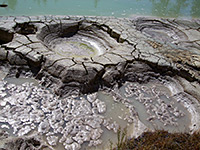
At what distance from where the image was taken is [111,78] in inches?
137

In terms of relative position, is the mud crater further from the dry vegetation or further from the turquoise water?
the dry vegetation

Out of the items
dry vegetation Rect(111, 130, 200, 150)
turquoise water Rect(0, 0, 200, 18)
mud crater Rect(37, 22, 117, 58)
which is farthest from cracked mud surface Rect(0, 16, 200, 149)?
turquoise water Rect(0, 0, 200, 18)

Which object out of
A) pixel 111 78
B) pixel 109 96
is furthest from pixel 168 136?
pixel 111 78

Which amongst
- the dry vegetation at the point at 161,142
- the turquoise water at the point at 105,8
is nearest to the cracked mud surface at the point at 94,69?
the dry vegetation at the point at 161,142

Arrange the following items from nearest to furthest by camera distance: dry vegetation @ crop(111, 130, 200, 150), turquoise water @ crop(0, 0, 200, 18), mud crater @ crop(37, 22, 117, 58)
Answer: dry vegetation @ crop(111, 130, 200, 150) < mud crater @ crop(37, 22, 117, 58) < turquoise water @ crop(0, 0, 200, 18)

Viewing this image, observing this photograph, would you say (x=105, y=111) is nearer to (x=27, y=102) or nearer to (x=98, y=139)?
(x=98, y=139)

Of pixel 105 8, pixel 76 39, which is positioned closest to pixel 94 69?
pixel 76 39

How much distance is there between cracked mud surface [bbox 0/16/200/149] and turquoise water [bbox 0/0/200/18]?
6.68 feet

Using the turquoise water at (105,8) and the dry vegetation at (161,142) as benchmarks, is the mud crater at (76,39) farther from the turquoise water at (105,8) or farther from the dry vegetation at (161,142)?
the dry vegetation at (161,142)

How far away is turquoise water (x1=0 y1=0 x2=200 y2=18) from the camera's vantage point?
659 cm

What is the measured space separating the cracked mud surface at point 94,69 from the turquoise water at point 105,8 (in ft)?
6.68

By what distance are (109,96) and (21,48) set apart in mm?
1929

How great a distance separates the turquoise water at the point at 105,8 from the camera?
21.6 feet

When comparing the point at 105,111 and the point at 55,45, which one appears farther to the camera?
the point at 55,45
